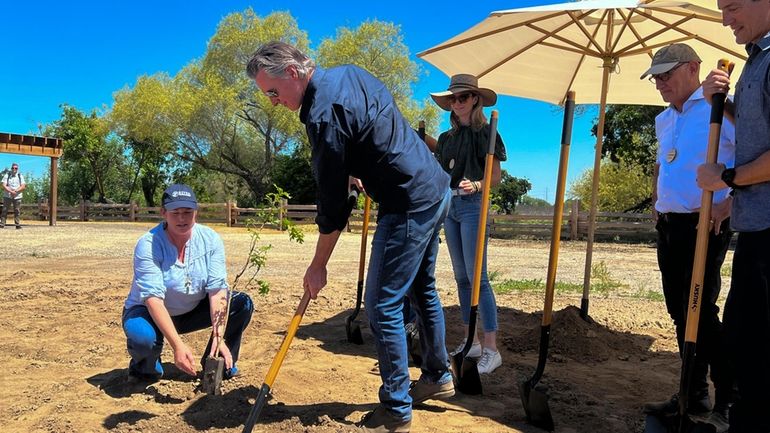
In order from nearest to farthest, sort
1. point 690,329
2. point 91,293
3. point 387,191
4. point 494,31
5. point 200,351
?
point 690,329 → point 387,191 → point 200,351 → point 494,31 → point 91,293

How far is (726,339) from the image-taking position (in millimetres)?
2328

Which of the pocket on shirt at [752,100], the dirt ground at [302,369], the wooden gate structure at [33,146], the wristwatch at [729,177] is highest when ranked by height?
the wooden gate structure at [33,146]

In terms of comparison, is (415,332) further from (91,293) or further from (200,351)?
(91,293)

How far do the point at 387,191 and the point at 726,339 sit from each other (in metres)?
1.53

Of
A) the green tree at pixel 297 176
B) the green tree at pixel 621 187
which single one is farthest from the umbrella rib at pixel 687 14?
the green tree at pixel 297 176

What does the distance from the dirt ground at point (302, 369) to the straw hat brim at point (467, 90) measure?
6.11ft

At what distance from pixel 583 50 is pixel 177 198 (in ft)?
12.4

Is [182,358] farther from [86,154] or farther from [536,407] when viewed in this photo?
[86,154]

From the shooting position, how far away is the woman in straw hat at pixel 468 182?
3928mm

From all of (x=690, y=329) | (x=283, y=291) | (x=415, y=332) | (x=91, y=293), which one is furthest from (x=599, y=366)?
(x=91, y=293)

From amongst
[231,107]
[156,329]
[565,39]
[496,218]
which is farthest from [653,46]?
[231,107]

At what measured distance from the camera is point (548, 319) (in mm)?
3299

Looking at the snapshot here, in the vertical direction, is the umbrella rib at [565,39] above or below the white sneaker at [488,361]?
above

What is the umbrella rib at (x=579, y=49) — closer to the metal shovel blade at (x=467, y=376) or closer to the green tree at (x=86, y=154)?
the metal shovel blade at (x=467, y=376)
